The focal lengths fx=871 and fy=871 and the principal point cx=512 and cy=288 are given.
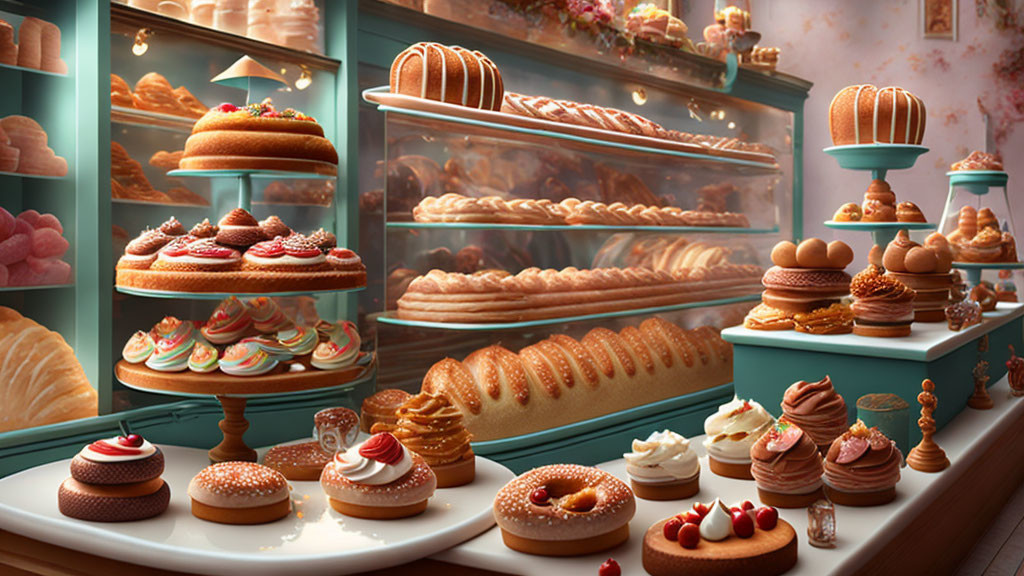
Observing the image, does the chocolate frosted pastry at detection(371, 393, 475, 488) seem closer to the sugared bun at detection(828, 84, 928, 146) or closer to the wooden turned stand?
the wooden turned stand

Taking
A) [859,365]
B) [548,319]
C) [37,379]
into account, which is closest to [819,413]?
[859,365]

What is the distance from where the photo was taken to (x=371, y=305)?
3785 millimetres

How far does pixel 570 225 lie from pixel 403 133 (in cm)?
100

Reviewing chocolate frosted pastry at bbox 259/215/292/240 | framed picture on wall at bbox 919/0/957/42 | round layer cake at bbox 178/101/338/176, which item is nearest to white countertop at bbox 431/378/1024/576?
chocolate frosted pastry at bbox 259/215/292/240

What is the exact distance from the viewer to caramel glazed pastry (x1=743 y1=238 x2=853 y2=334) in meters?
3.44

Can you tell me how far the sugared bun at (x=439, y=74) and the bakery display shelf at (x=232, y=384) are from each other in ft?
4.30

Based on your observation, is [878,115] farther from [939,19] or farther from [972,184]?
[939,19]

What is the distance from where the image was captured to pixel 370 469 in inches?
87.4

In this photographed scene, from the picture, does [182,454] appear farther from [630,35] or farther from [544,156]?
[630,35]

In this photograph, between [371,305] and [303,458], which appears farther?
[371,305]

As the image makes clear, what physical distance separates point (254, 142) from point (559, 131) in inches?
69.1

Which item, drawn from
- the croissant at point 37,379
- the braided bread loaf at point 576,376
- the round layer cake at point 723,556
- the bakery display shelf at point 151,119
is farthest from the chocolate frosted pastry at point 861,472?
the bakery display shelf at point 151,119

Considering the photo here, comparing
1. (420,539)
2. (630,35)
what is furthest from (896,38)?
(420,539)

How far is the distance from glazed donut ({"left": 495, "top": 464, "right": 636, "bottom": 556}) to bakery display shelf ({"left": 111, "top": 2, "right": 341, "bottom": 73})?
2.10 m
